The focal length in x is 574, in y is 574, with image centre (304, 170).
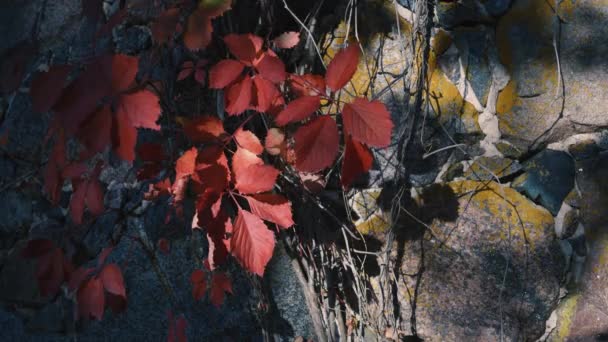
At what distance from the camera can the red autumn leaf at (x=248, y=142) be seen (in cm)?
127

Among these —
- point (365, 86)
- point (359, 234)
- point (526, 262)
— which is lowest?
point (359, 234)

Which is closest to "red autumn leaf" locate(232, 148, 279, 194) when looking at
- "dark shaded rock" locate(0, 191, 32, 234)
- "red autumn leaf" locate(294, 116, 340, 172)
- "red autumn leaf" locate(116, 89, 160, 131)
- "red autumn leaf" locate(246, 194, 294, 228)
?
"red autumn leaf" locate(246, 194, 294, 228)

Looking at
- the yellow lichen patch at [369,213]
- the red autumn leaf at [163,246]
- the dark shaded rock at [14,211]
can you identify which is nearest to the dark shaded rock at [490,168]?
the yellow lichen patch at [369,213]

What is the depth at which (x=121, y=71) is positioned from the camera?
39.8 inches

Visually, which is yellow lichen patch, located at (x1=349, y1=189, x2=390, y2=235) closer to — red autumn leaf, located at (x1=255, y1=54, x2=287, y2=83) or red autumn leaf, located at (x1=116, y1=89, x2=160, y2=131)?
red autumn leaf, located at (x1=255, y1=54, x2=287, y2=83)

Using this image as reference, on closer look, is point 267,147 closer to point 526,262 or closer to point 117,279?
point 117,279

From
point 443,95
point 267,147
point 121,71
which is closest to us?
point 121,71

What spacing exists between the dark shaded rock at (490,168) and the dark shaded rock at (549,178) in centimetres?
4

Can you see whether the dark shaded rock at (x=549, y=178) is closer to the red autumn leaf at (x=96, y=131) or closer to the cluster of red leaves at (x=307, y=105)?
the cluster of red leaves at (x=307, y=105)

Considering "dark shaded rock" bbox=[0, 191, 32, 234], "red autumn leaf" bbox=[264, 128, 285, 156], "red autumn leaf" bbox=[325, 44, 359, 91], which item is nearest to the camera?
"red autumn leaf" bbox=[325, 44, 359, 91]

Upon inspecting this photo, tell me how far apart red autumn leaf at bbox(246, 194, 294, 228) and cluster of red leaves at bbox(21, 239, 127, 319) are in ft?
1.41

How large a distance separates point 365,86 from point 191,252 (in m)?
0.67

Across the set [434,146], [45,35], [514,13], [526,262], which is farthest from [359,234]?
[45,35]

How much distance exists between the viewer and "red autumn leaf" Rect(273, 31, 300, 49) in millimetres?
1365
